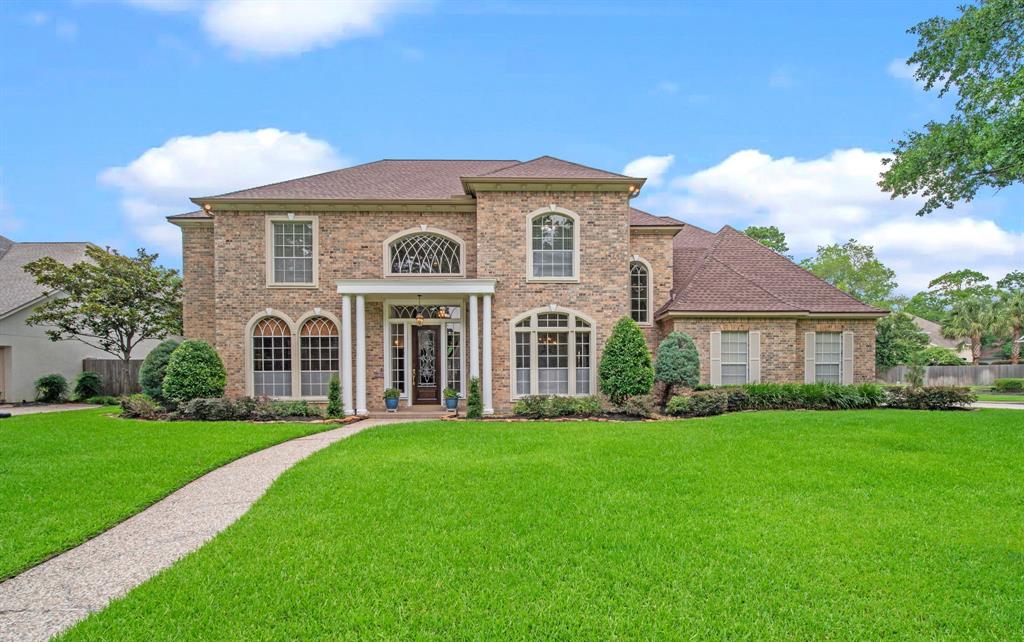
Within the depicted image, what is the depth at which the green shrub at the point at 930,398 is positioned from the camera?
1386 centimetres

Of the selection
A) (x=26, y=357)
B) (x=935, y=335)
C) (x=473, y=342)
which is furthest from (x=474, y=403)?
(x=935, y=335)

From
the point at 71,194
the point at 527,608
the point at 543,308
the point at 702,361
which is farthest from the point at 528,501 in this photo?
the point at 71,194

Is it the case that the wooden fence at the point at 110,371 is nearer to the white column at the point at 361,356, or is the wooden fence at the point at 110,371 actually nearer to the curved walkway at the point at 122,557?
the white column at the point at 361,356

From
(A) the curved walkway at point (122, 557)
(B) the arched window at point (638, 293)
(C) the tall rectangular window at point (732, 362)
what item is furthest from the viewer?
(B) the arched window at point (638, 293)

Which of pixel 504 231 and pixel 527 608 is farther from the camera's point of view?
pixel 504 231

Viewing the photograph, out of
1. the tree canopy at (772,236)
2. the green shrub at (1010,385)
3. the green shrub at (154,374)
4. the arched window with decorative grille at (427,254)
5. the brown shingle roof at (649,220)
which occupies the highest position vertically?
the tree canopy at (772,236)

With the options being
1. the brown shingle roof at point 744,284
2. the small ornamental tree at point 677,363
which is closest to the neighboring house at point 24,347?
the small ornamental tree at point 677,363

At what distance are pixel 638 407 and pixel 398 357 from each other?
6.66 meters

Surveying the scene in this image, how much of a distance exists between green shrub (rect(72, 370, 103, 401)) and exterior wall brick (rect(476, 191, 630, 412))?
1629 cm

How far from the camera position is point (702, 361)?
14.9 metres

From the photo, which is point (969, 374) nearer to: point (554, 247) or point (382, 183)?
point (554, 247)

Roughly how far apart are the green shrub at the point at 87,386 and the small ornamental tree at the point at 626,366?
1909 cm

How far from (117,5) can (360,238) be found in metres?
6.94

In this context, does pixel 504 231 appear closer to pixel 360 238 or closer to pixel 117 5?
pixel 360 238
